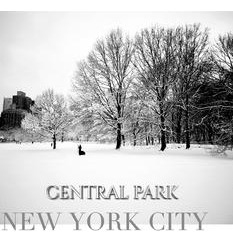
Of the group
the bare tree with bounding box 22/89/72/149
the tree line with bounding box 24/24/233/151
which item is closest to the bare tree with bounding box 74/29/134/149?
the tree line with bounding box 24/24/233/151

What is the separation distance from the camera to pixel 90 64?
76.7 ft

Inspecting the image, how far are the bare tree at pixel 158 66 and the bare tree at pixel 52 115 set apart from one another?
1511cm

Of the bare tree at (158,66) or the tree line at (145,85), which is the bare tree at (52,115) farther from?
the bare tree at (158,66)

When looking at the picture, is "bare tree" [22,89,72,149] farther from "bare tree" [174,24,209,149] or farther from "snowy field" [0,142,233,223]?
"snowy field" [0,142,233,223]

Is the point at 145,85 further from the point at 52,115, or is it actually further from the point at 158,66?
the point at 52,115

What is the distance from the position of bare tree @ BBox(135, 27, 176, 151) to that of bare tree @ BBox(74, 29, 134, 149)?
2.24 m

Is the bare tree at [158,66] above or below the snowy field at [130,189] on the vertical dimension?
above

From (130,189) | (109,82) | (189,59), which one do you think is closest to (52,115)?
(109,82)

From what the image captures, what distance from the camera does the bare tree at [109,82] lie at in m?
→ 22.6

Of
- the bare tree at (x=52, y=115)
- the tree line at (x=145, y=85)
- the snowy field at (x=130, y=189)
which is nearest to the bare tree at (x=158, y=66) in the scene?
→ the tree line at (x=145, y=85)

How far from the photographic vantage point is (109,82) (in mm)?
22703

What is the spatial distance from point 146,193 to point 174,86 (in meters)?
17.1

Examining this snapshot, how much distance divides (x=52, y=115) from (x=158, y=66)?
1973cm

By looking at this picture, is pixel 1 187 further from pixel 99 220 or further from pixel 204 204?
pixel 204 204
